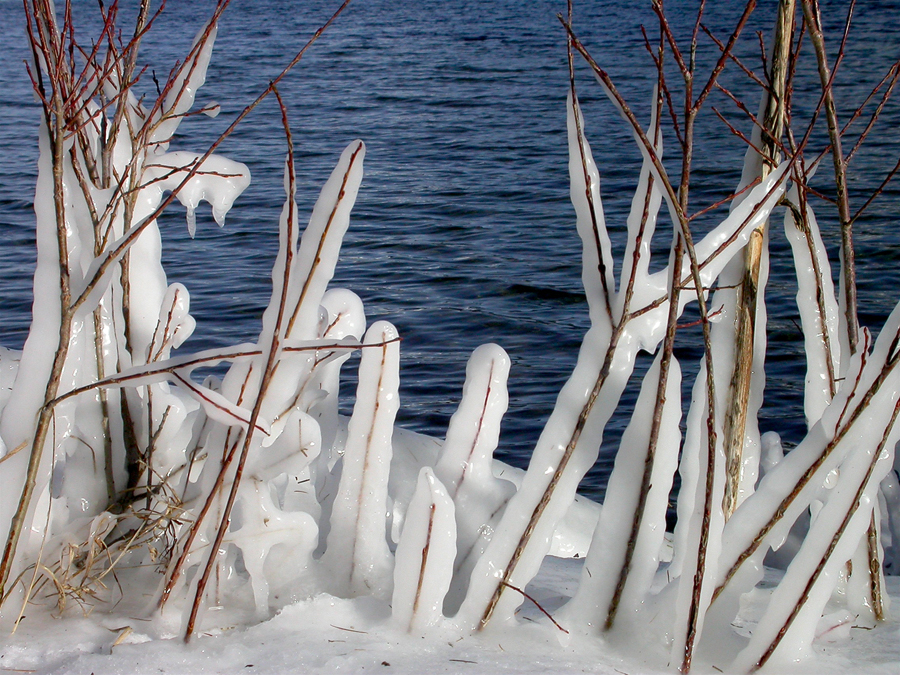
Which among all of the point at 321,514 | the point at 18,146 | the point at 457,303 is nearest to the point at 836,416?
the point at 321,514

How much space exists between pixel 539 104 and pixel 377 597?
10.3 metres

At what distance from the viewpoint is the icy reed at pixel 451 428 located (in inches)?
78.9

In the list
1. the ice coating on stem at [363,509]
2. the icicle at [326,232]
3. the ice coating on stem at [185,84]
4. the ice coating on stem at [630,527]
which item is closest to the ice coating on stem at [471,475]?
the ice coating on stem at [363,509]

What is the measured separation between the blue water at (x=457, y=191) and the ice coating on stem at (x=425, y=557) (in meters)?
1.41

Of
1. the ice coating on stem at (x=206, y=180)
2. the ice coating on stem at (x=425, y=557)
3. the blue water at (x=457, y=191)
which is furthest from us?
the blue water at (x=457, y=191)

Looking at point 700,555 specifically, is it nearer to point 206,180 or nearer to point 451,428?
point 451,428

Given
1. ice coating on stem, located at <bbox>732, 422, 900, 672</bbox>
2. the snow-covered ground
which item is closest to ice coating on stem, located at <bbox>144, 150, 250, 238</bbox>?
the snow-covered ground

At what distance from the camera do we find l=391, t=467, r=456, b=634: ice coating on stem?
2092mm

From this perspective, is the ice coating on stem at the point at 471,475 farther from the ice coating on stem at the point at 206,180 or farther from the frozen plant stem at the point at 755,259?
the ice coating on stem at the point at 206,180

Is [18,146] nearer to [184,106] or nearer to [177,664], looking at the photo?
[184,106]

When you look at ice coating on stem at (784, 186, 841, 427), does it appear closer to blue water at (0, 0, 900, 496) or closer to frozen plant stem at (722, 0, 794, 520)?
frozen plant stem at (722, 0, 794, 520)

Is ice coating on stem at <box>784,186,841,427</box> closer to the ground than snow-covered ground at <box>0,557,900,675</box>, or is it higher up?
higher up

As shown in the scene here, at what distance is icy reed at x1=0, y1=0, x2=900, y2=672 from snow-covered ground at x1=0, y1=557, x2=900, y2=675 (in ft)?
0.18

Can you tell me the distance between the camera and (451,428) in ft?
7.79
